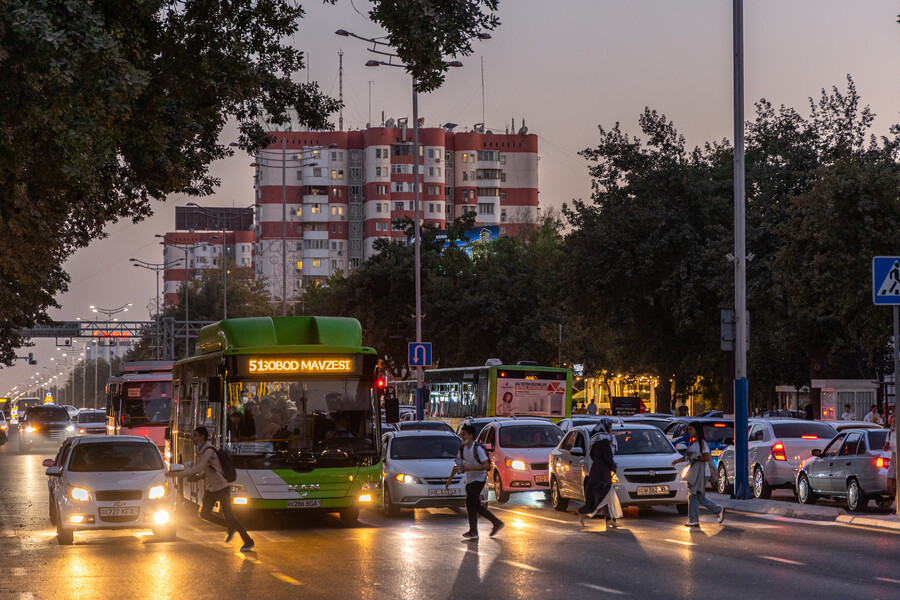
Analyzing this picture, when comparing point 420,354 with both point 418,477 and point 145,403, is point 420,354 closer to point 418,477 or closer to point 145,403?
point 145,403

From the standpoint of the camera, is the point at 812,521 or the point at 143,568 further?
the point at 812,521

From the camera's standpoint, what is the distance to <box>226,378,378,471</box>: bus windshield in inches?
852

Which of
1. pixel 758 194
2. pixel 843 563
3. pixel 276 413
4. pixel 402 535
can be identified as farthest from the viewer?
pixel 758 194

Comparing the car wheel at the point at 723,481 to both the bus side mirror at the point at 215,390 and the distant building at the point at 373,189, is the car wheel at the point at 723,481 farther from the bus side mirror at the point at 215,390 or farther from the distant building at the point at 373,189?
the distant building at the point at 373,189

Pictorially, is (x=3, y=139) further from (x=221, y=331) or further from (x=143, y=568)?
(x=221, y=331)

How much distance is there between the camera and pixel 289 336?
22750mm

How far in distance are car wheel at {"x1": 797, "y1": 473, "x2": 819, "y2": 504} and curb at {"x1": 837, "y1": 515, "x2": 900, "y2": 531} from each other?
3.00m

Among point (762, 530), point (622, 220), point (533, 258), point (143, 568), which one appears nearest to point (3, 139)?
point (143, 568)

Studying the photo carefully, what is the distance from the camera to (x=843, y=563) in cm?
1572

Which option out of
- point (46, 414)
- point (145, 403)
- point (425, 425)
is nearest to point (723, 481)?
point (425, 425)

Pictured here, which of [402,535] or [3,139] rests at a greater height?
[3,139]

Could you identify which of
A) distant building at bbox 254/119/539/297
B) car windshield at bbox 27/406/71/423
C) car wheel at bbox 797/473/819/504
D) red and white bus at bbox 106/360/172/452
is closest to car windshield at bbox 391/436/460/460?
car wheel at bbox 797/473/819/504

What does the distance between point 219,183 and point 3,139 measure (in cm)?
933

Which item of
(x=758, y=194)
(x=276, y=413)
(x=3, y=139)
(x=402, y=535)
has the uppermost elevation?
(x=758, y=194)
